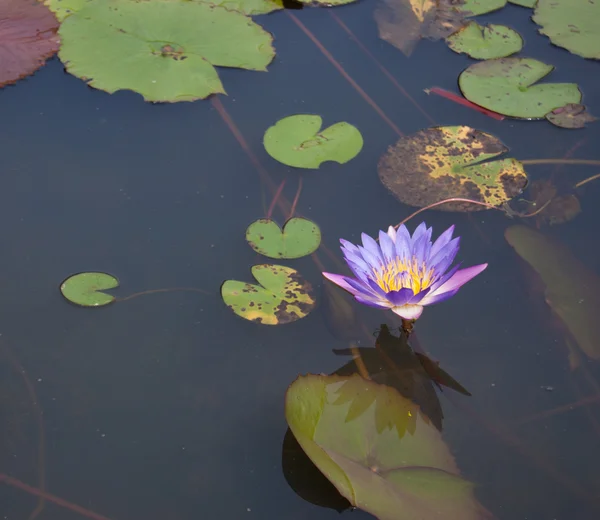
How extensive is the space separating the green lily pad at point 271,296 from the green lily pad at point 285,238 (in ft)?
0.26

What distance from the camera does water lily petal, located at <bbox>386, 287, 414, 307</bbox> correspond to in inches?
83.1

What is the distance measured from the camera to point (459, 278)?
2211 mm

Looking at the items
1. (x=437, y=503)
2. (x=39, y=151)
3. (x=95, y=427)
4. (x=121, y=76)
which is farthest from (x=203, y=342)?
(x=121, y=76)

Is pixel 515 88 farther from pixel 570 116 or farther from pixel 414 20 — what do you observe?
pixel 414 20

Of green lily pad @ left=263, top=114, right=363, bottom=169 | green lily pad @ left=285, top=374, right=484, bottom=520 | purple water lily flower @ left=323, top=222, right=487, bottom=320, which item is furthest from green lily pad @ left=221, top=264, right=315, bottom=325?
green lily pad @ left=263, top=114, right=363, bottom=169

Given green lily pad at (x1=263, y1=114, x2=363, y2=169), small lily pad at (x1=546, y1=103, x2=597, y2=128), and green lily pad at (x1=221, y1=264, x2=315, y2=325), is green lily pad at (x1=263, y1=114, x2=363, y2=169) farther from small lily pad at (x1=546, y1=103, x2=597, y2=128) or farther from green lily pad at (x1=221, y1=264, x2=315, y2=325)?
small lily pad at (x1=546, y1=103, x2=597, y2=128)

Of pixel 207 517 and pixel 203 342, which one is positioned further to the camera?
pixel 203 342

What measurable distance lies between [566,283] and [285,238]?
1.03m

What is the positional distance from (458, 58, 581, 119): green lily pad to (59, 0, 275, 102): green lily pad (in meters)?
0.98

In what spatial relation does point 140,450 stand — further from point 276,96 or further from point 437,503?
point 276,96

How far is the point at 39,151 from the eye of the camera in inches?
116

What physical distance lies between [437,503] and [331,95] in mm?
1967

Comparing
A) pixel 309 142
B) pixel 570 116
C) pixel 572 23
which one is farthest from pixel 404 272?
pixel 572 23

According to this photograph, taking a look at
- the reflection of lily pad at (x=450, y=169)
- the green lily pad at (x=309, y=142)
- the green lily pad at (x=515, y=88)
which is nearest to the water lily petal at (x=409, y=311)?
the reflection of lily pad at (x=450, y=169)
